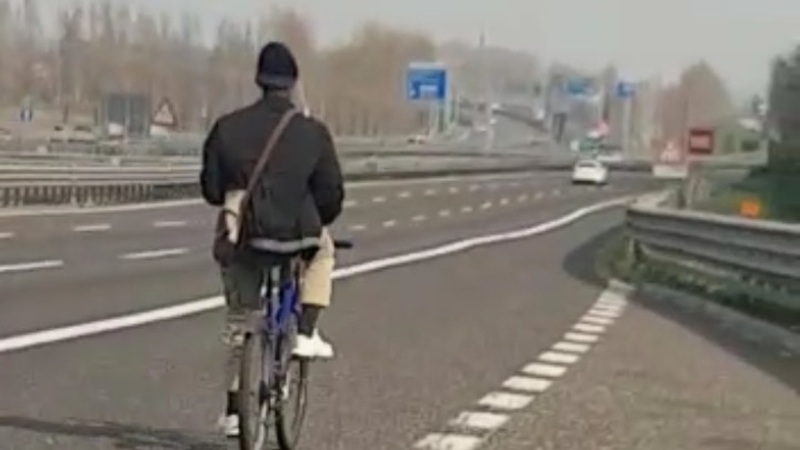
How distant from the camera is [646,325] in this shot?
1908 cm

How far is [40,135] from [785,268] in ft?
227

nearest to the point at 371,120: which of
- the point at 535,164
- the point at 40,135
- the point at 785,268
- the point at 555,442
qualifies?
the point at 535,164

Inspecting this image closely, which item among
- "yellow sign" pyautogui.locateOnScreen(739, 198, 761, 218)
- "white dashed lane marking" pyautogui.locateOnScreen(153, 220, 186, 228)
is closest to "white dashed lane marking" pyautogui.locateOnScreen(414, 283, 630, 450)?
"yellow sign" pyautogui.locateOnScreen(739, 198, 761, 218)

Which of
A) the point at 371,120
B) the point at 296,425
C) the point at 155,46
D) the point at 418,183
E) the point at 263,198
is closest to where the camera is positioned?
the point at 263,198

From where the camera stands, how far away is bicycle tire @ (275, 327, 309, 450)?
867 cm

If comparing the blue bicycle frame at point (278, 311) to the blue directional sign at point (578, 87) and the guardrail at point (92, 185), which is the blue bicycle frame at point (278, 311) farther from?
the blue directional sign at point (578, 87)

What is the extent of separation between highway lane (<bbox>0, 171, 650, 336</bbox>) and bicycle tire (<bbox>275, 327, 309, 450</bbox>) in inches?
216

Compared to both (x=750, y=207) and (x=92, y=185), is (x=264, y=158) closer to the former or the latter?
(x=750, y=207)

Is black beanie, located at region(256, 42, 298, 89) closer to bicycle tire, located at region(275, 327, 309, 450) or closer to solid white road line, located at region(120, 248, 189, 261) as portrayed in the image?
bicycle tire, located at region(275, 327, 309, 450)

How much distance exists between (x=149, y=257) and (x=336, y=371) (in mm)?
13289

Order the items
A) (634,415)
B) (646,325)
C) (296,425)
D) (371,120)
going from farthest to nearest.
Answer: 1. (371,120)
2. (646,325)
3. (634,415)
4. (296,425)

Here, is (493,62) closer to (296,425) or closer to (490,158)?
(490,158)

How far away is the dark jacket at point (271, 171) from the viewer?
324 inches

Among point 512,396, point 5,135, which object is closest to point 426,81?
point 5,135
